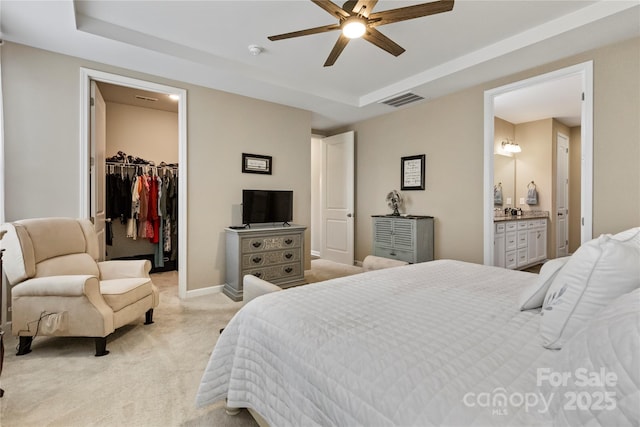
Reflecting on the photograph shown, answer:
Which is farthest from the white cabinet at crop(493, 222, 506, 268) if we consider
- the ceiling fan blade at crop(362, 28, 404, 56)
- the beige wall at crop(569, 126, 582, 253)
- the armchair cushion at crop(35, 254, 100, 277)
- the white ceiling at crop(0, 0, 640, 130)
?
the armchair cushion at crop(35, 254, 100, 277)

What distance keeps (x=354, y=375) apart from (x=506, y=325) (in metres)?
0.67

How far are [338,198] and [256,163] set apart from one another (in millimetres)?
1969

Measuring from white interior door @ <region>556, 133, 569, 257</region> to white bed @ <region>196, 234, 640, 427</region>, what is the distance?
194 inches

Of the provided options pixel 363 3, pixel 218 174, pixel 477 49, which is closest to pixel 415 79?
pixel 477 49

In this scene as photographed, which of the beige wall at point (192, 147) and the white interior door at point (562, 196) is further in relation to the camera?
the white interior door at point (562, 196)

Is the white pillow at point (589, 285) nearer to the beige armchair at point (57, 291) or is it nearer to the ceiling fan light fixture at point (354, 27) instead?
the ceiling fan light fixture at point (354, 27)

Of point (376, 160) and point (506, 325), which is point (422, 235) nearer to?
point (376, 160)

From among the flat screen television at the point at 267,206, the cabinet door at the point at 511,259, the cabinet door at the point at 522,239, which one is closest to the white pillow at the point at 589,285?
the flat screen television at the point at 267,206

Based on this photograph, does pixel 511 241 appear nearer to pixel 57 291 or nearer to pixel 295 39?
pixel 295 39

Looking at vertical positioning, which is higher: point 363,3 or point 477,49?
point 477,49

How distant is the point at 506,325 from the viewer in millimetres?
1156

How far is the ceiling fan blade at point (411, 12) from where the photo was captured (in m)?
1.86

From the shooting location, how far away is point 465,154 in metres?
3.84

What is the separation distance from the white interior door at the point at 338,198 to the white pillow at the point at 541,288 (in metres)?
4.06
